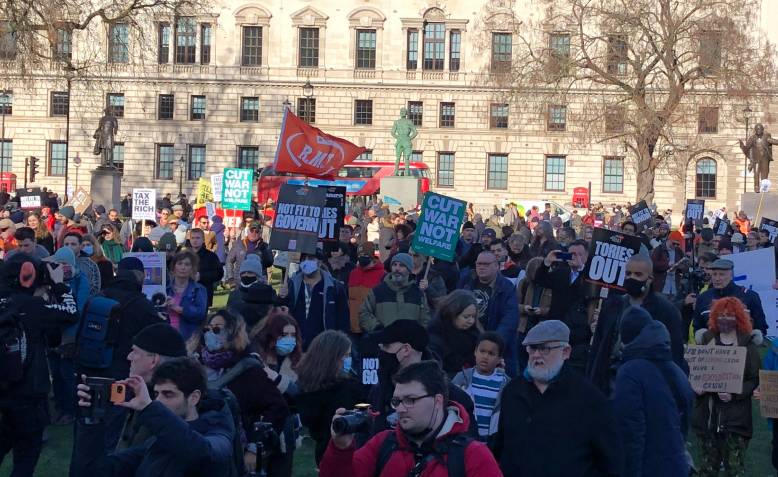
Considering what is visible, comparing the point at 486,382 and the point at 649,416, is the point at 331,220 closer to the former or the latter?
the point at 486,382

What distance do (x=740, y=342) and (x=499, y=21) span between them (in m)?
54.6

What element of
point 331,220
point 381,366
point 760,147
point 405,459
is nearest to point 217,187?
point 331,220

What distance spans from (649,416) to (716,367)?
8.69ft

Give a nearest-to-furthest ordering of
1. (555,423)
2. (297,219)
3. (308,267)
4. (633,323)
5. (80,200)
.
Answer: (555,423), (633,323), (308,267), (297,219), (80,200)

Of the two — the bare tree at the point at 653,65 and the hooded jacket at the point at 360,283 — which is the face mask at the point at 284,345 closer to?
the hooded jacket at the point at 360,283

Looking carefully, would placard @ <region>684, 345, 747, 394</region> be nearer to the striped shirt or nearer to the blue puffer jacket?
the striped shirt

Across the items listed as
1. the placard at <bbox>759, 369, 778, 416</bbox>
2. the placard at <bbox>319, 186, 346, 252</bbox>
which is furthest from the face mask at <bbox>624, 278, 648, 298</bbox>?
the placard at <bbox>319, 186, 346, 252</bbox>

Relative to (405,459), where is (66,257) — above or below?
above

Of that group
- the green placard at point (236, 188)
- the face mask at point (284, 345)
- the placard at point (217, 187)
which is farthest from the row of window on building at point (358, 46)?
the face mask at point (284, 345)

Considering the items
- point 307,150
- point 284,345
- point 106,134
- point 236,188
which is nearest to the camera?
point 284,345

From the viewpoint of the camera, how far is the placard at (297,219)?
11844 mm

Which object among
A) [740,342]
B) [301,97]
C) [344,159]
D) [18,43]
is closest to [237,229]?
[18,43]

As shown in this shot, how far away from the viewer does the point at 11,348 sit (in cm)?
730

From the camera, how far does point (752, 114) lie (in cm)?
5331
